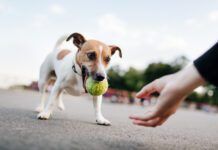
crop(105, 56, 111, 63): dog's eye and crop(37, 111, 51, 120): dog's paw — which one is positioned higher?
crop(105, 56, 111, 63): dog's eye

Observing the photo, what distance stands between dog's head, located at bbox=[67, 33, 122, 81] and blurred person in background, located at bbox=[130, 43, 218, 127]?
1961 millimetres

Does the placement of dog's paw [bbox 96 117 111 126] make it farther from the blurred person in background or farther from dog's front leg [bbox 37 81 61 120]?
the blurred person in background

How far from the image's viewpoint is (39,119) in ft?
16.5

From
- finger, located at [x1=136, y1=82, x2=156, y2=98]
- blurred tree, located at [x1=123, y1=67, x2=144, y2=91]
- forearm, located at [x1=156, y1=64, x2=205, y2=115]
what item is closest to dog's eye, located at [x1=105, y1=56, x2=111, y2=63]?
finger, located at [x1=136, y1=82, x2=156, y2=98]

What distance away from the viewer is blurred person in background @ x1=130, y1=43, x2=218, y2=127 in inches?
97.2

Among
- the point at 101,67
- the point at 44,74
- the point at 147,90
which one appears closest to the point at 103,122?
the point at 101,67

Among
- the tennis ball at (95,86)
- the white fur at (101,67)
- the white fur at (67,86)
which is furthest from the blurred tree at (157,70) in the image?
the tennis ball at (95,86)

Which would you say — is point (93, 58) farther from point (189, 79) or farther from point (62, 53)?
point (189, 79)

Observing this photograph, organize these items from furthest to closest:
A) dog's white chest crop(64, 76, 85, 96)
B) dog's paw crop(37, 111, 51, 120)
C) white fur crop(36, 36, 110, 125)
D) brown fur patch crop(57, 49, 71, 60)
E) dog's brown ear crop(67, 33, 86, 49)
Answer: brown fur patch crop(57, 49, 71, 60)
dog's brown ear crop(67, 33, 86, 49)
dog's white chest crop(64, 76, 85, 96)
white fur crop(36, 36, 110, 125)
dog's paw crop(37, 111, 51, 120)

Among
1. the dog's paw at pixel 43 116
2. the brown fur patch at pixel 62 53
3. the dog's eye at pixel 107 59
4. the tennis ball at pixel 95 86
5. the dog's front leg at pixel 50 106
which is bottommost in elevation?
the dog's paw at pixel 43 116

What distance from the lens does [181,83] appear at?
2.63m

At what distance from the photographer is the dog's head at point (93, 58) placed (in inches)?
197

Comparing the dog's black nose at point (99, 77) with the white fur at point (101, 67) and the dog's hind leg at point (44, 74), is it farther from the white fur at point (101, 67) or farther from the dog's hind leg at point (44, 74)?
the dog's hind leg at point (44, 74)

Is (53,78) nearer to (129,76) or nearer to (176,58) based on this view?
(176,58)
